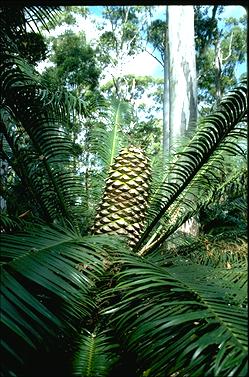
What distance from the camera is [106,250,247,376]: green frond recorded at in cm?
113

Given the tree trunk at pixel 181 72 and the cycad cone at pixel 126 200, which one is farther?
the tree trunk at pixel 181 72

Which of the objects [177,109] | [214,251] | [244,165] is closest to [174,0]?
[214,251]

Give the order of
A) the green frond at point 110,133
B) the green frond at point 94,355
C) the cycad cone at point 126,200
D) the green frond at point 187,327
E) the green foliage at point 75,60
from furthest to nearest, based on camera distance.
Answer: the green foliage at point 75,60 → the green frond at point 110,133 → the cycad cone at point 126,200 → the green frond at point 94,355 → the green frond at point 187,327

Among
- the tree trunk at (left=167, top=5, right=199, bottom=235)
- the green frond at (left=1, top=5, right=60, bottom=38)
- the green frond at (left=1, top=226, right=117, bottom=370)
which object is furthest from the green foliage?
the green frond at (left=1, top=226, right=117, bottom=370)

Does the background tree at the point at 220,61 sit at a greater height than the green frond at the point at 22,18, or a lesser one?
greater

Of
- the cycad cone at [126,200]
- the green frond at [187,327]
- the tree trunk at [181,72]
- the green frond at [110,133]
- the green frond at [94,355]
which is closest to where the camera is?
the green frond at [187,327]

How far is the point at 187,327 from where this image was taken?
4.35ft

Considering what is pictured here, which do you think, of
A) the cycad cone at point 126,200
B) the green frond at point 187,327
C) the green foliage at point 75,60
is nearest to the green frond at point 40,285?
the green frond at point 187,327

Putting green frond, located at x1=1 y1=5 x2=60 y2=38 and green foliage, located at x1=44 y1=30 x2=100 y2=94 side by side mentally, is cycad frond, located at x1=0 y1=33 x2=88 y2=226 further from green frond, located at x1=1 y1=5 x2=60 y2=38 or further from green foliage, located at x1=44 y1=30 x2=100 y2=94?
green foliage, located at x1=44 y1=30 x2=100 y2=94

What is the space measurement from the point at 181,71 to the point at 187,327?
16.6ft

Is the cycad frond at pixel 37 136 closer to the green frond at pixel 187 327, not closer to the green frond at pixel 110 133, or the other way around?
the green frond at pixel 110 133

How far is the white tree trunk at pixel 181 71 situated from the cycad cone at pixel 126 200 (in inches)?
96.0

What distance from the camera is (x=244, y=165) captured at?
115 inches

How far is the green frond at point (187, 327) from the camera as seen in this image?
3.72ft
